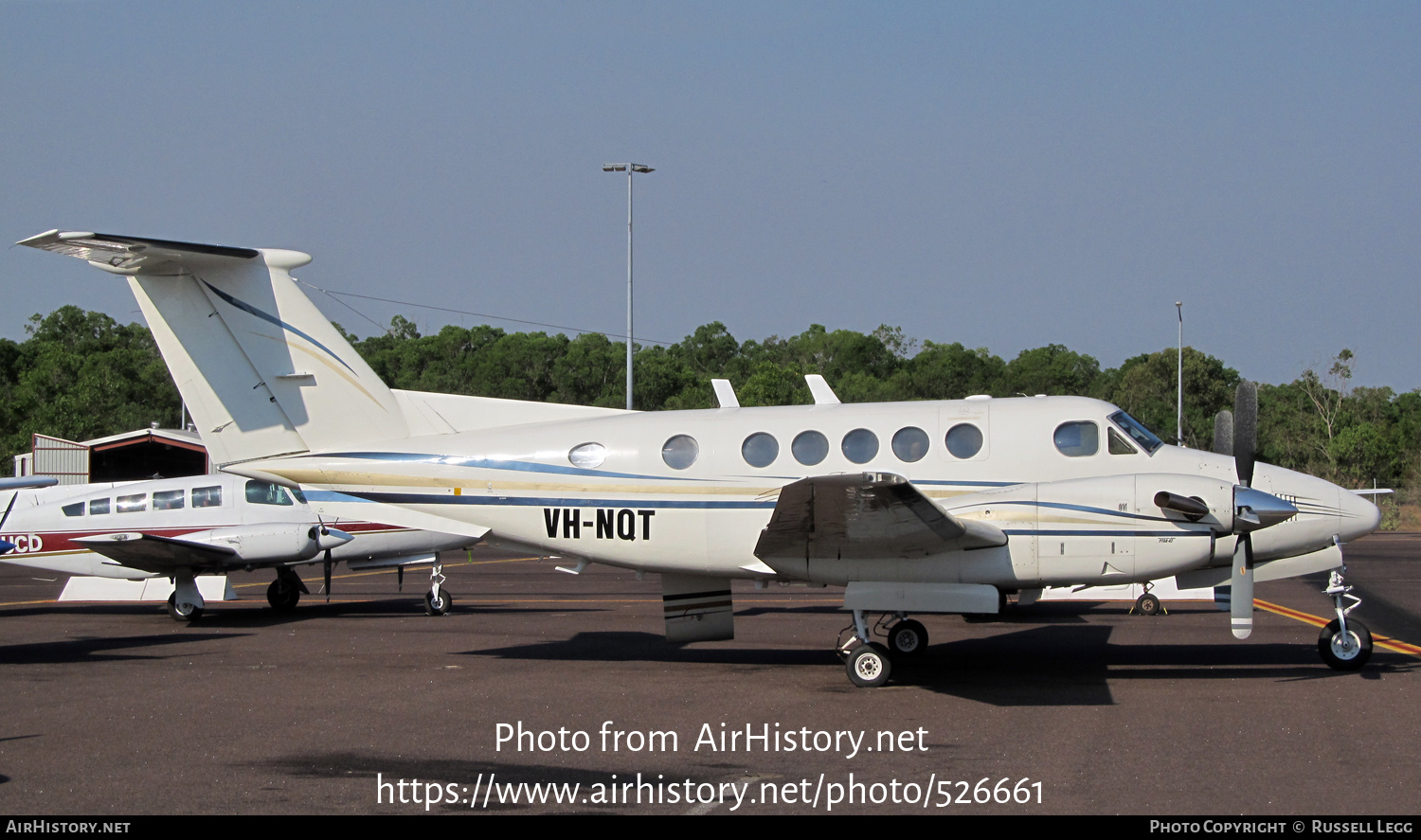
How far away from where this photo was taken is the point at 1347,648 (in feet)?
37.8

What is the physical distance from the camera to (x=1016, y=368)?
6084cm

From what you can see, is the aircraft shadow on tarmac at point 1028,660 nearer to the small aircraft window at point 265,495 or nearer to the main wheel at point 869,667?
the main wheel at point 869,667

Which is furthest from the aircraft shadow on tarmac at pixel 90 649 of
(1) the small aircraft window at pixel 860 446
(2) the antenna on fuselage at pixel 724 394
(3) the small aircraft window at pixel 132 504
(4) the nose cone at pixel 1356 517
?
(4) the nose cone at pixel 1356 517

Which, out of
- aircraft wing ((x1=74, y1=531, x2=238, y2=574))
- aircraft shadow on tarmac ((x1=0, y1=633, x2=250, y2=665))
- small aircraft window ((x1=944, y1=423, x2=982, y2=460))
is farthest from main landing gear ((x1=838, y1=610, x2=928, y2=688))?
aircraft wing ((x1=74, y1=531, x2=238, y2=574))

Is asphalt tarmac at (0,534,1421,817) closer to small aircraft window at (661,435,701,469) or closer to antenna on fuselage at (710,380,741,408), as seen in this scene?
small aircraft window at (661,435,701,469)

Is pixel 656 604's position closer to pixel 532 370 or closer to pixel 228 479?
pixel 228 479

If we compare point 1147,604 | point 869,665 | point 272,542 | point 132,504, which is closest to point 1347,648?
point 869,665

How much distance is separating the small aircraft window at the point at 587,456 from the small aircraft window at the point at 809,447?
85.2 inches

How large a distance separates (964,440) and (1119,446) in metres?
1.62

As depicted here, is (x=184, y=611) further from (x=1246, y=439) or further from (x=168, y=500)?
(x=1246, y=439)

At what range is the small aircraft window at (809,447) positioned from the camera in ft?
38.2

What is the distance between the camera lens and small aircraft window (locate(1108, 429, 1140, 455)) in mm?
11609

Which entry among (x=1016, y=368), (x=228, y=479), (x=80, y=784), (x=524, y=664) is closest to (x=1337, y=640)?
(x=524, y=664)

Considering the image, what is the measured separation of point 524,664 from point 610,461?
2615 mm
